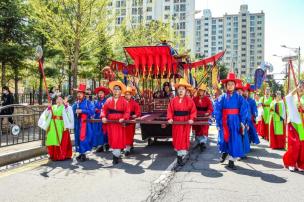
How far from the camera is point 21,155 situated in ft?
27.1

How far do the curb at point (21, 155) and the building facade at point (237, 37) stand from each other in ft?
406

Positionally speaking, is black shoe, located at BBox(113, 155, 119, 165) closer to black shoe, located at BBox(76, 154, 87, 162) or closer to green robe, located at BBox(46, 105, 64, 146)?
black shoe, located at BBox(76, 154, 87, 162)

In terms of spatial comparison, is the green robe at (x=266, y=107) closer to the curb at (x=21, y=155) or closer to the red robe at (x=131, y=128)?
the red robe at (x=131, y=128)

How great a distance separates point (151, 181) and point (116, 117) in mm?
2269

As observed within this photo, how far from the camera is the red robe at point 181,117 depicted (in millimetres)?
7715

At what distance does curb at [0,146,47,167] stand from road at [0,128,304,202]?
0.50 metres

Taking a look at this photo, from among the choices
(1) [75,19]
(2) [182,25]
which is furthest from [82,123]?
(2) [182,25]

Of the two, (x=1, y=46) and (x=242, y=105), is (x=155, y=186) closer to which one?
(x=242, y=105)

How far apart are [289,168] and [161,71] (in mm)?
4919

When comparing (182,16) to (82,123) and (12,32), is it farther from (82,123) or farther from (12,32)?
(82,123)

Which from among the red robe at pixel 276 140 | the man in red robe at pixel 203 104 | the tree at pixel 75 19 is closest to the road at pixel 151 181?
the man in red robe at pixel 203 104

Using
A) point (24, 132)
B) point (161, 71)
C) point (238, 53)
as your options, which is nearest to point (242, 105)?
point (161, 71)

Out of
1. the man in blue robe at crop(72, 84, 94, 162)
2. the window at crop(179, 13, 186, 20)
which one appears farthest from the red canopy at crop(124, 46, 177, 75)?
the window at crop(179, 13, 186, 20)

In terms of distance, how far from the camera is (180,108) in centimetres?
786
